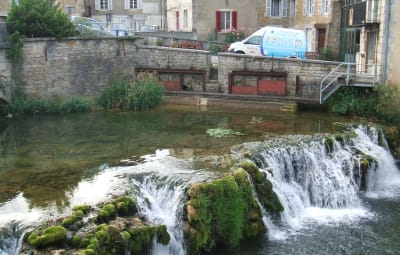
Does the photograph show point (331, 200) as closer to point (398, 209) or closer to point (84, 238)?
point (398, 209)

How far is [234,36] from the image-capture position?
28625mm

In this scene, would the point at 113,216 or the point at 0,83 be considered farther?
the point at 0,83

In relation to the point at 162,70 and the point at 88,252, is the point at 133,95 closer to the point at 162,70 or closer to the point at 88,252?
the point at 162,70

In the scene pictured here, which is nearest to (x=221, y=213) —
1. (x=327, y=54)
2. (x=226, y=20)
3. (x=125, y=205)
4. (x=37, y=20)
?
(x=125, y=205)

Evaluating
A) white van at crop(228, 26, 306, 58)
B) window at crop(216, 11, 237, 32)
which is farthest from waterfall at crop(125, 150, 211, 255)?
window at crop(216, 11, 237, 32)

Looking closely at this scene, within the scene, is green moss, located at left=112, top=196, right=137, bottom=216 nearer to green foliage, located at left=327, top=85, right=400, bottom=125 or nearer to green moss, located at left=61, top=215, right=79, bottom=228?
green moss, located at left=61, top=215, right=79, bottom=228

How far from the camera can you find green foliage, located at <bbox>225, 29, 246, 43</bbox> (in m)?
28.5

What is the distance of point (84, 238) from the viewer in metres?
9.22

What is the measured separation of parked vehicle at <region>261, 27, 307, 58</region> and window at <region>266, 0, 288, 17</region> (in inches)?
260

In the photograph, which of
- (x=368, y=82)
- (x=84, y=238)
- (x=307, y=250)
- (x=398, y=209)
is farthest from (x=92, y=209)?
(x=368, y=82)

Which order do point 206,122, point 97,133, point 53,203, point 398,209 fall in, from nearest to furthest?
point 53,203 → point 398,209 → point 97,133 → point 206,122

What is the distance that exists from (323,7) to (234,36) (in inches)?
192

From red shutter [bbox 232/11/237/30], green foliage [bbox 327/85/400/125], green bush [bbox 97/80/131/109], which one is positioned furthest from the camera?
red shutter [bbox 232/11/237/30]

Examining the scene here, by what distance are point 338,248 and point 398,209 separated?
3.19 metres
